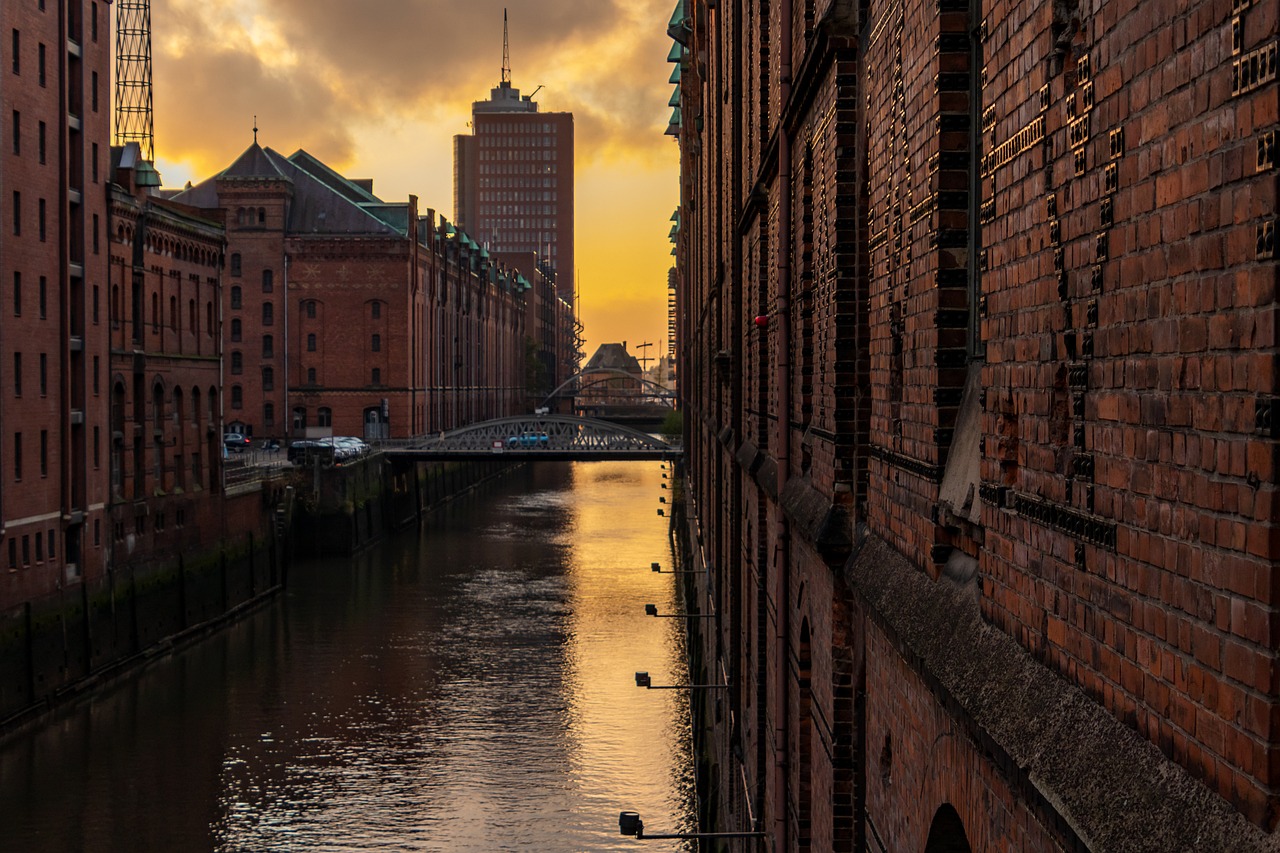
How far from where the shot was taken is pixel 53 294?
1404 inches

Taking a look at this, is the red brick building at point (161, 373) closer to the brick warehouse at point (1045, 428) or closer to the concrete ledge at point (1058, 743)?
the brick warehouse at point (1045, 428)

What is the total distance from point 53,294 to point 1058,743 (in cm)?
3576

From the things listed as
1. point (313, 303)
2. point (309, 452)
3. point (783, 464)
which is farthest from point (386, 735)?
point (313, 303)

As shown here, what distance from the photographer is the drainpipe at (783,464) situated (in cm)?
934

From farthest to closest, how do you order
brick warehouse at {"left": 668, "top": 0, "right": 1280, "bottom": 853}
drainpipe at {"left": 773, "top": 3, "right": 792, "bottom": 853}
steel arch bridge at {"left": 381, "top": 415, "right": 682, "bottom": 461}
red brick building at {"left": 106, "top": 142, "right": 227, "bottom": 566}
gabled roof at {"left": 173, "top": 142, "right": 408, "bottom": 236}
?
gabled roof at {"left": 173, "top": 142, "right": 408, "bottom": 236} → steel arch bridge at {"left": 381, "top": 415, "right": 682, "bottom": 461} → red brick building at {"left": 106, "top": 142, "right": 227, "bottom": 566} → drainpipe at {"left": 773, "top": 3, "right": 792, "bottom": 853} → brick warehouse at {"left": 668, "top": 0, "right": 1280, "bottom": 853}

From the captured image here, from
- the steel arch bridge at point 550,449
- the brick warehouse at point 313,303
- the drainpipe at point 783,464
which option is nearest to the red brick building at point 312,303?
the brick warehouse at point 313,303

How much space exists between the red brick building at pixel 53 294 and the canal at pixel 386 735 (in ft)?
12.5

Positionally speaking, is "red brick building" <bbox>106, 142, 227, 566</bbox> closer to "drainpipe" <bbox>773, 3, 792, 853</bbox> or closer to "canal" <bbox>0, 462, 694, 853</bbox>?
"canal" <bbox>0, 462, 694, 853</bbox>

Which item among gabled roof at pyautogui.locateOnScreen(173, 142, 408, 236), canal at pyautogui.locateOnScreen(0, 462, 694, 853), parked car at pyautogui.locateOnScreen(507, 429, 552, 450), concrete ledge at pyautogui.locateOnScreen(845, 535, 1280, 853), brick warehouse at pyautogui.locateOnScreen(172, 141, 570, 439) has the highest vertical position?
gabled roof at pyautogui.locateOnScreen(173, 142, 408, 236)

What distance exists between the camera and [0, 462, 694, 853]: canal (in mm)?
24297

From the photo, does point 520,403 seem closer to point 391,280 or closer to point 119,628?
point 391,280

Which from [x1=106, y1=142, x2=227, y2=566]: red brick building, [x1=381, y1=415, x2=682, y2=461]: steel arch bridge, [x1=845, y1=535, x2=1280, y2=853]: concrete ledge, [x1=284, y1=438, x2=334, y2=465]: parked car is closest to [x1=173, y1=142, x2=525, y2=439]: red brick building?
[x1=381, y1=415, x2=682, y2=461]: steel arch bridge

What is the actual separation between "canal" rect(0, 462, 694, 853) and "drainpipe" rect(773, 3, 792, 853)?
46.3 ft

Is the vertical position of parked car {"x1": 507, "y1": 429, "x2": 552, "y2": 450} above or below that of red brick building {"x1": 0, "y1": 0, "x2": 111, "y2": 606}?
below
